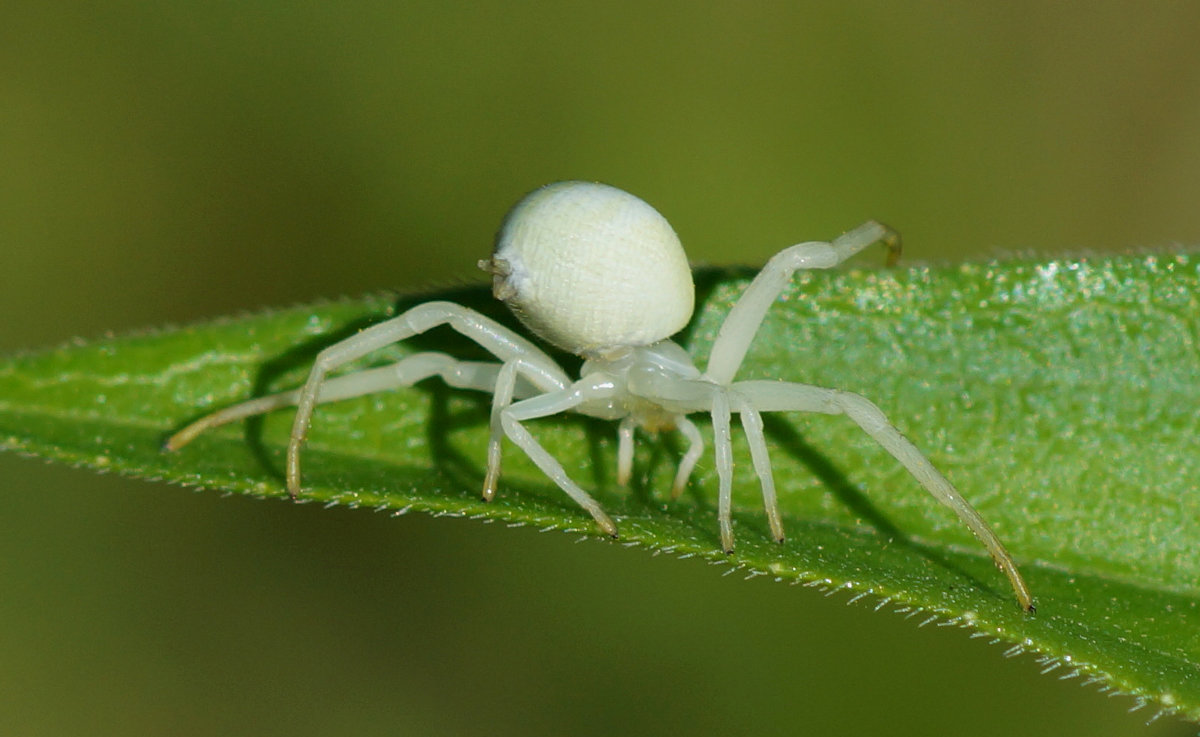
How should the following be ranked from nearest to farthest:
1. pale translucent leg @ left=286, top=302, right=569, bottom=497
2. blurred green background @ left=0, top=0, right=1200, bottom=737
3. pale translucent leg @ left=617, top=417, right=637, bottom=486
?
pale translucent leg @ left=286, top=302, right=569, bottom=497 → pale translucent leg @ left=617, top=417, right=637, bottom=486 → blurred green background @ left=0, top=0, right=1200, bottom=737

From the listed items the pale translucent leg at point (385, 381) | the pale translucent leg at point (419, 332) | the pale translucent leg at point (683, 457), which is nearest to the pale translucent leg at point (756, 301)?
the pale translucent leg at point (683, 457)

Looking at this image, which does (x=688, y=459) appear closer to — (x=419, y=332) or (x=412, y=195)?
(x=419, y=332)

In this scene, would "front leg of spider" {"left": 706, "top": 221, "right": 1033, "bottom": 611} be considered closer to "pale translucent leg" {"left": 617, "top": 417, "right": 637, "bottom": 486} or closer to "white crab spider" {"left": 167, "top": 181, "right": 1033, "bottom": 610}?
"white crab spider" {"left": 167, "top": 181, "right": 1033, "bottom": 610}

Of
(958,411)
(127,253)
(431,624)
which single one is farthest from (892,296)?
(127,253)

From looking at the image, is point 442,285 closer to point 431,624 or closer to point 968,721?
point 431,624

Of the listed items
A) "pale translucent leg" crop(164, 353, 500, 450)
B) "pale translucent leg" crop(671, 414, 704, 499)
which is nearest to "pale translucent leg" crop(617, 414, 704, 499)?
"pale translucent leg" crop(671, 414, 704, 499)

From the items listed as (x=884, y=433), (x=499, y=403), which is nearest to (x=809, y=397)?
(x=884, y=433)

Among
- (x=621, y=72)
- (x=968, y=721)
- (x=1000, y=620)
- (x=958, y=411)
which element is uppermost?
(x=621, y=72)
